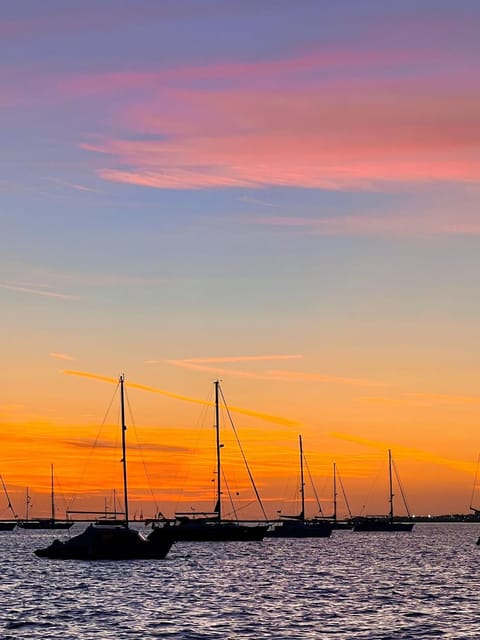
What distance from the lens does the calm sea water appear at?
70438 mm

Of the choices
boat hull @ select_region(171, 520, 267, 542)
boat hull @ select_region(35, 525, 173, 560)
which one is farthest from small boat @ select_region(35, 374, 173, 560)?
boat hull @ select_region(171, 520, 267, 542)

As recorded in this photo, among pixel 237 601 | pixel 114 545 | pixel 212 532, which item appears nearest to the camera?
pixel 237 601

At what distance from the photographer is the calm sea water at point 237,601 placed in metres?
70.4

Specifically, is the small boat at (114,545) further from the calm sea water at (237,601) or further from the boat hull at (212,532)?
the boat hull at (212,532)

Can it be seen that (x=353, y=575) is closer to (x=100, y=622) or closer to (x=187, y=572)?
(x=187, y=572)

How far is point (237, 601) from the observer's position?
9144 centimetres

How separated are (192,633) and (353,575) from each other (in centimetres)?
6395

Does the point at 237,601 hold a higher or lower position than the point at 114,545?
lower

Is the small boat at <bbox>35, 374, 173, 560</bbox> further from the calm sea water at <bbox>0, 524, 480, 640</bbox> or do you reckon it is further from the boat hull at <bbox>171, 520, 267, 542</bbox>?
the boat hull at <bbox>171, 520, 267, 542</bbox>

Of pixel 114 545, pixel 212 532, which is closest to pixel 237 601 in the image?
pixel 114 545

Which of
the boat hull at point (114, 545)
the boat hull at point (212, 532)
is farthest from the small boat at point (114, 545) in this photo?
the boat hull at point (212, 532)

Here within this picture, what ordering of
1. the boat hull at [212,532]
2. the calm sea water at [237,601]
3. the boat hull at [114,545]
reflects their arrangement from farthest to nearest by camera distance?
the boat hull at [212,532] → the boat hull at [114,545] → the calm sea water at [237,601]

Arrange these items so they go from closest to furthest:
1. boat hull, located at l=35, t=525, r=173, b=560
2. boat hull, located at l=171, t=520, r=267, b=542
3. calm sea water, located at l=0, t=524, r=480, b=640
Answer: calm sea water, located at l=0, t=524, r=480, b=640 < boat hull, located at l=35, t=525, r=173, b=560 < boat hull, located at l=171, t=520, r=267, b=542

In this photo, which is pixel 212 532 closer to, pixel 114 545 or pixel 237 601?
pixel 114 545
